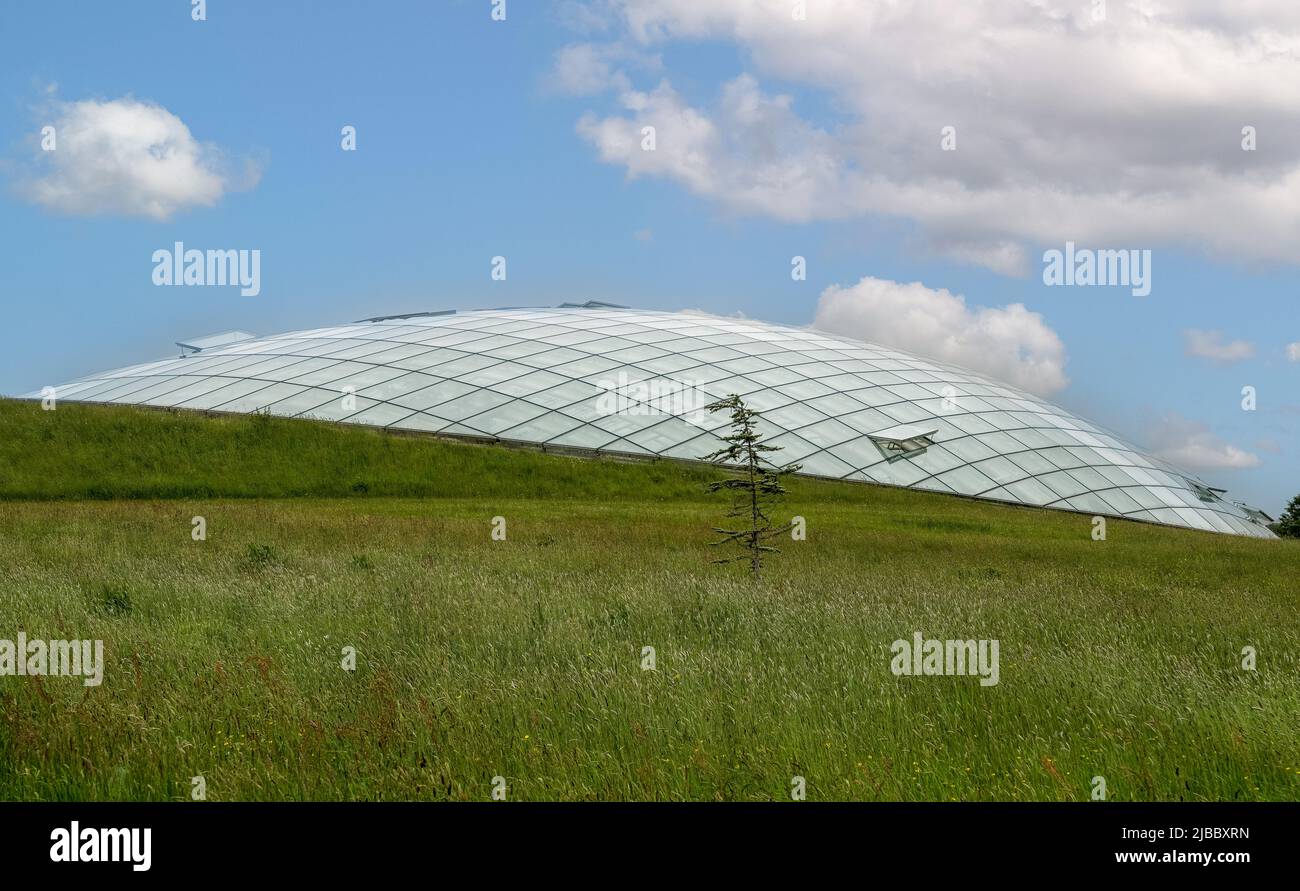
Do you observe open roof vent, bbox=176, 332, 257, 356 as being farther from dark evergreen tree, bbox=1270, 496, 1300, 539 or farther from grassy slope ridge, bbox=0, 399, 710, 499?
dark evergreen tree, bbox=1270, 496, 1300, 539

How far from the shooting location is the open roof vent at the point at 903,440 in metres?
44.9

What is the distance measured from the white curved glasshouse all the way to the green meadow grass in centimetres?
2663

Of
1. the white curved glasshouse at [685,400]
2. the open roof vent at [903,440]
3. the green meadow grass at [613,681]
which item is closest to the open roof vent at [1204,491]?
the white curved glasshouse at [685,400]

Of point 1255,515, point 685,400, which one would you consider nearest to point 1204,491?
point 1255,515

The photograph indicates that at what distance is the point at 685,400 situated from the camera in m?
47.4

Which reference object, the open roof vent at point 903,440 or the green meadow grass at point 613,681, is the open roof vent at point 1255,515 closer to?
the open roof vent at point 903,440

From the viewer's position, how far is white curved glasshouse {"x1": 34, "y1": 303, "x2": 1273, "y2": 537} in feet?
144

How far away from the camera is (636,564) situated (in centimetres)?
1546

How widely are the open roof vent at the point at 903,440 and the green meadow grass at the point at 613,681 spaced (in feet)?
89.3
